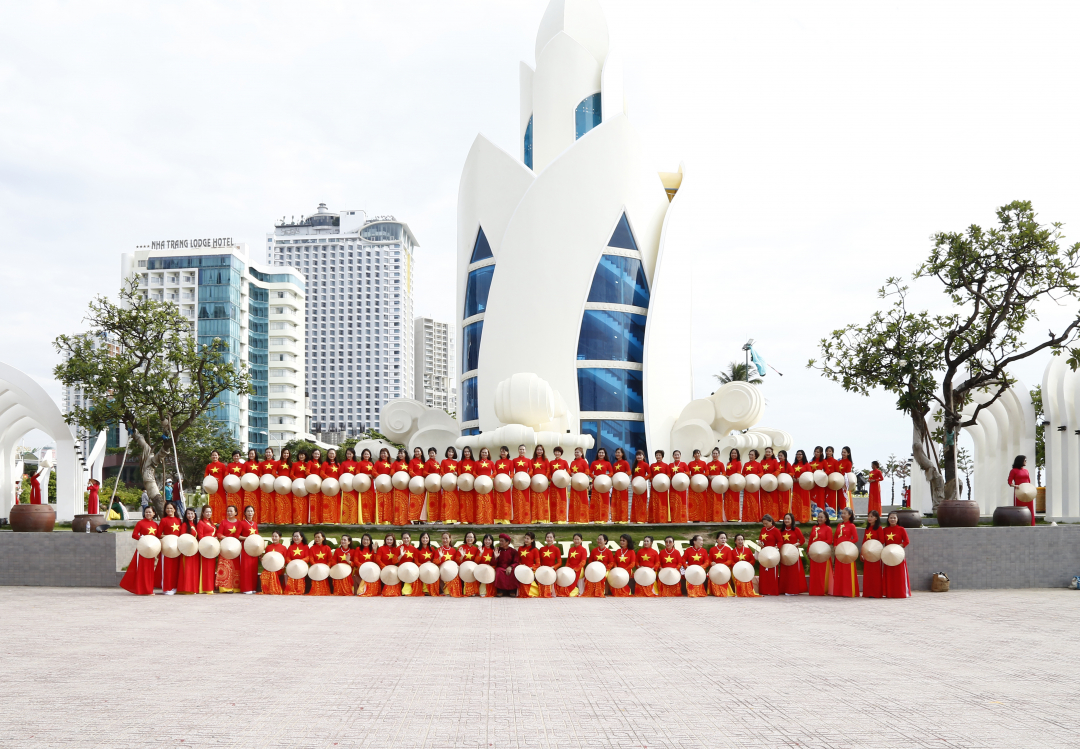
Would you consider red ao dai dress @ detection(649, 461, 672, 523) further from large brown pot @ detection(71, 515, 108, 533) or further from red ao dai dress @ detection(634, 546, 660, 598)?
large brown pot @ detection(71, 515, 108, 533)

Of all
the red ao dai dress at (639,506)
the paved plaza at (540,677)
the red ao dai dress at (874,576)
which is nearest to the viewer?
the paved plaza at (540,677)

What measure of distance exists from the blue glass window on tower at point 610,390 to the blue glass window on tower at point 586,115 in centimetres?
817

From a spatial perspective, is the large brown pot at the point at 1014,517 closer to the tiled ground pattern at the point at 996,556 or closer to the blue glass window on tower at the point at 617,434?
the tiled ground pattern at the point at 996,556

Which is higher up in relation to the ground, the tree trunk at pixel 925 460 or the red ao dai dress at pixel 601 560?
the tree trunk at pixel 925 460

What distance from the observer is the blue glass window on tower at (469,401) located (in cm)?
2648

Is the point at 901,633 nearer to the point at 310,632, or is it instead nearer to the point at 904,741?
the point at 904,741

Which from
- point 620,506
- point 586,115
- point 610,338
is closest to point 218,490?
point 620,506

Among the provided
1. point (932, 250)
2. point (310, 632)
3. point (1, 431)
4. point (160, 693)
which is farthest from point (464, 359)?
point (160, 693)

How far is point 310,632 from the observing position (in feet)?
28.5

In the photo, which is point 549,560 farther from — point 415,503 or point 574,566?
point 415,503

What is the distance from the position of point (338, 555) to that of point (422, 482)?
2517mm

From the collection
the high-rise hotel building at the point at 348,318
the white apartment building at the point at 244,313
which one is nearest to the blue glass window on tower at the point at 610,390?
the white apartment building at the point at 244,313

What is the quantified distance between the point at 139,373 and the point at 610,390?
12126 millimetres

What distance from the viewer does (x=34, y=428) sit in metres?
21.1
